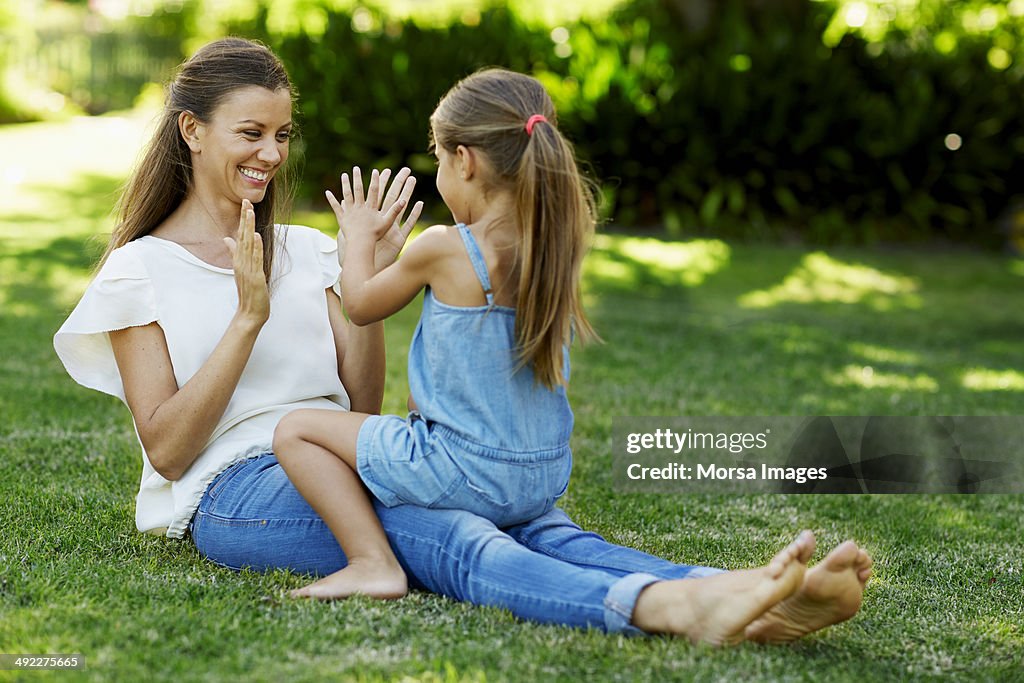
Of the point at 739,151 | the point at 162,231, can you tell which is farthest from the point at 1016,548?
the point at 739,151

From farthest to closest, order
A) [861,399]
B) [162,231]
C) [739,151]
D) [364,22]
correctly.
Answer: [364,22] → [739,151] → [861,399] → [162,231]

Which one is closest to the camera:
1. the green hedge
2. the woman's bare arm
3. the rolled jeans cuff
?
the rolled jeans cuff

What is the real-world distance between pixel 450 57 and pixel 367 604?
846 cm

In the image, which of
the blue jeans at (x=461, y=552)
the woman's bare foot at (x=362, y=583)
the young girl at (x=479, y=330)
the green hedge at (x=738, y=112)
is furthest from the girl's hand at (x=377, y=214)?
the green hedge at (x=738, y=112)

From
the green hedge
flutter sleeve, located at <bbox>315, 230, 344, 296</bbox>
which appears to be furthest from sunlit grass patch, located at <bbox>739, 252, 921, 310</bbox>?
flutter sleeve, located at <bbox>315, 230, 344, 296</bbox>

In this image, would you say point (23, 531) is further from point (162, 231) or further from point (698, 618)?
point (698, 618)

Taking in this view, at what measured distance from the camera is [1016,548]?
12.1 ft

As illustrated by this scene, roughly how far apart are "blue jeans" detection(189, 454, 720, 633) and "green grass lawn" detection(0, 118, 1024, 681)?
51 mm

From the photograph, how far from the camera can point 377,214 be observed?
2.95m

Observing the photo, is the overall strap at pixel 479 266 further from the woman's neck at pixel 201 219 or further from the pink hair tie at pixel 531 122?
the woman's neck at pixel 201 219

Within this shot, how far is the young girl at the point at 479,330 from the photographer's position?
272 cm

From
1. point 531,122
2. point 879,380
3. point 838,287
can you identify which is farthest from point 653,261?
point 531,122

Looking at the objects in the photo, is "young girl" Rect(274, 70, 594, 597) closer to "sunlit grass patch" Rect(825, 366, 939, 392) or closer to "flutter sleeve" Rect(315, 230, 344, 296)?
"flutter sleeve" Rect(315, 230, 344, 296)

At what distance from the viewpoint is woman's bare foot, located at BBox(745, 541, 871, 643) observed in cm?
236
